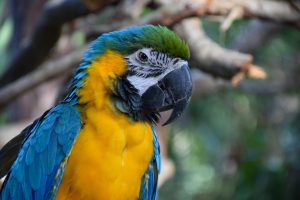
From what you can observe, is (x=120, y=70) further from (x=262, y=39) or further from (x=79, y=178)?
(x=262, y=39)

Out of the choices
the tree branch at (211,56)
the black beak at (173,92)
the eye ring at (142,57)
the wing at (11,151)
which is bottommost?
the tree branch at (211,56)

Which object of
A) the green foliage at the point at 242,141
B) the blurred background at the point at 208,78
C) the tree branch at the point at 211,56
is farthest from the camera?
the green foliage at the point at 242,141

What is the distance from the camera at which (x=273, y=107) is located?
593cm

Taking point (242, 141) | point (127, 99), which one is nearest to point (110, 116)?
point (127, 99)

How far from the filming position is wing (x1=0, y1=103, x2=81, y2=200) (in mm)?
2543

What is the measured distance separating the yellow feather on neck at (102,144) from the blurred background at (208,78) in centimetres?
73

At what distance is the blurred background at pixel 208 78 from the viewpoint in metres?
3.33

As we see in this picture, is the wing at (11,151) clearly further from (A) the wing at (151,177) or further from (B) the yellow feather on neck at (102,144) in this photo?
(A) the wing at (151,177)

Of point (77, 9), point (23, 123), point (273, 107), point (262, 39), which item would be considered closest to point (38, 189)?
point (77, 9)

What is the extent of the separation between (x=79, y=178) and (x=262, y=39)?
261 cm

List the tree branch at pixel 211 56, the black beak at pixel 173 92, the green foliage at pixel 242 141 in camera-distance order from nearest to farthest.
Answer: the black beak at pixel 173 92 → the tree branch at pixel 211 56 → the green foliage at pixel 242 141

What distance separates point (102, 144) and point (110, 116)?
0.37 feet

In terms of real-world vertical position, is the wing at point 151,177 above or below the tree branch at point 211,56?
below

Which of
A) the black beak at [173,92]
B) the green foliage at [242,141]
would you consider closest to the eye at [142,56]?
the black beak at [173,92]
